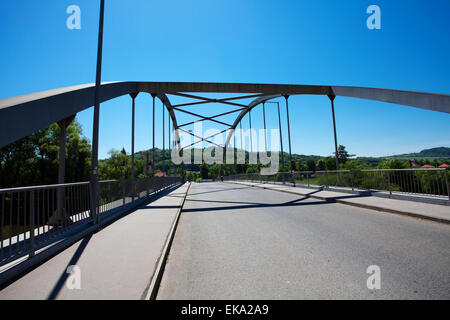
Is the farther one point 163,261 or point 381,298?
point 163,261

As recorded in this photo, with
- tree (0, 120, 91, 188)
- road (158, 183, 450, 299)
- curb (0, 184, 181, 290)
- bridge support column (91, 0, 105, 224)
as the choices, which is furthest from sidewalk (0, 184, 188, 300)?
tree (0, 120, 91, 188)

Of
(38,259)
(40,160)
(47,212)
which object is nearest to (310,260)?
(38,259)

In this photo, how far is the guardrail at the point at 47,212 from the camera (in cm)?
336

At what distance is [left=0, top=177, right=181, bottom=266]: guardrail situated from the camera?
3.36m

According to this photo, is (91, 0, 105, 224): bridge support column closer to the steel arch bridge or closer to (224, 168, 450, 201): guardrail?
the steel arch bridge

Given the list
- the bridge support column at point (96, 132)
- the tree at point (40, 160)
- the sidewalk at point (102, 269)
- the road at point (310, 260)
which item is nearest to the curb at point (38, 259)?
the sidewalk at point (102, 269)

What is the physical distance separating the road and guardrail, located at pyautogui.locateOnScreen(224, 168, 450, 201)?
2.88 meters

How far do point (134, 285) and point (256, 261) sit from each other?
1739 mm

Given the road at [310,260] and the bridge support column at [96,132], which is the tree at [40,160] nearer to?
the bridge support column at [96,132]

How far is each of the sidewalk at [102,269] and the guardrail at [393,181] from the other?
8717 mm
